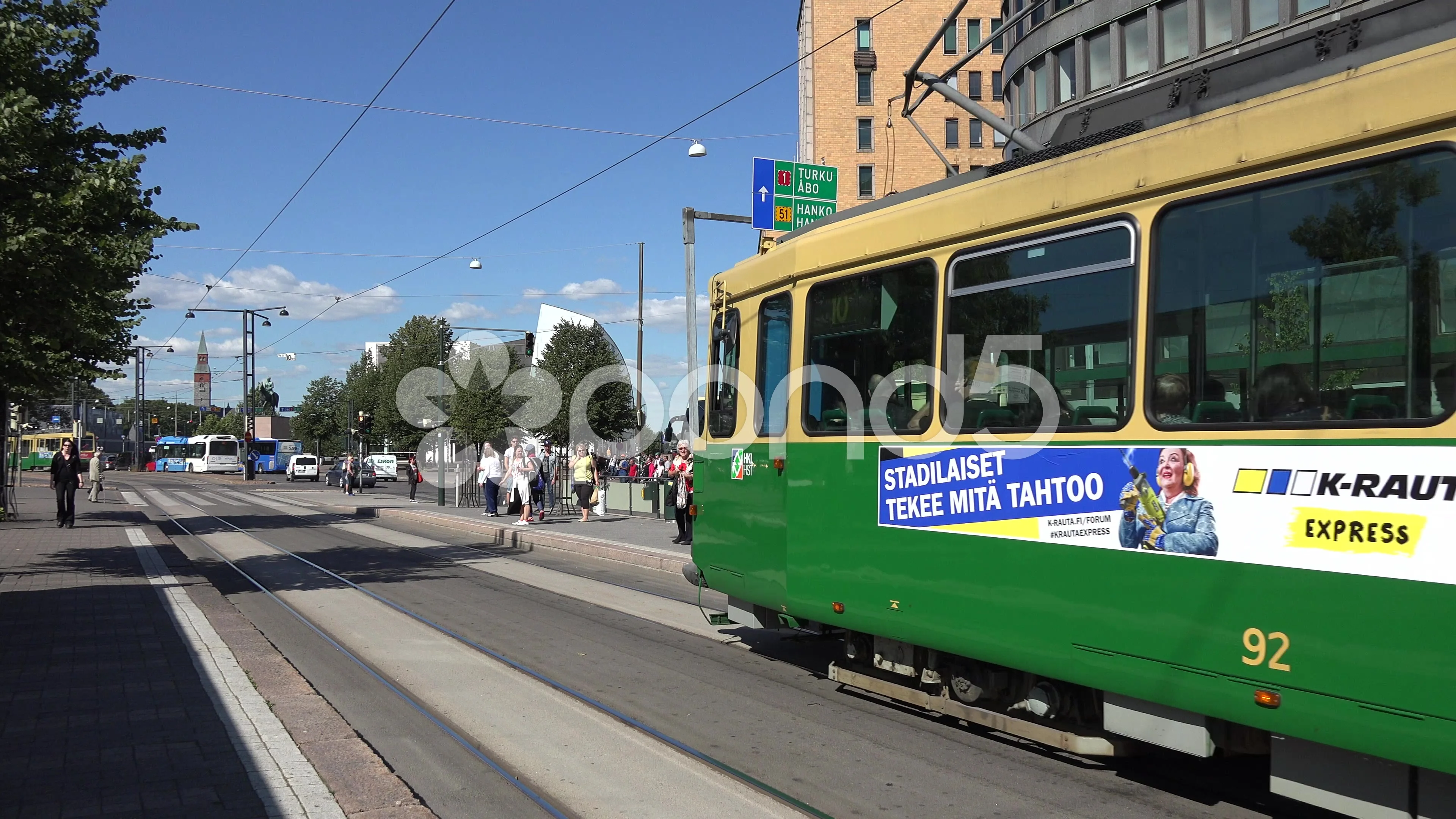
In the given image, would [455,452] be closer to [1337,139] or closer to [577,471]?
[577,471]

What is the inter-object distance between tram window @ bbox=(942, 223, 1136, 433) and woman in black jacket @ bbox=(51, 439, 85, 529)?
22.5m

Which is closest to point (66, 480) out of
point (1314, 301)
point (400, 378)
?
point (1314, 301)

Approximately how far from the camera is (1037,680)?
5961 mm

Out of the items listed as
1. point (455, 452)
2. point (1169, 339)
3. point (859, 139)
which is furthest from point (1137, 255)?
point (859, 139)

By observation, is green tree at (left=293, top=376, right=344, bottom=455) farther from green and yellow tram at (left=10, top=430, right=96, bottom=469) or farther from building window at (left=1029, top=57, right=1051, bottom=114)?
building window at (left=1029, top=57, right=1051, bottom=114)

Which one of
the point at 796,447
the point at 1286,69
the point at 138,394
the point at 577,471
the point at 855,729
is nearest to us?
the point at 1286,69

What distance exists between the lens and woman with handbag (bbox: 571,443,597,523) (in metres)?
25.7

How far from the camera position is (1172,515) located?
15.5 ft

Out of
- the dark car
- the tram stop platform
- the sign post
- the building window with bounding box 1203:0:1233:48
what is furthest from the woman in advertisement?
the dark car

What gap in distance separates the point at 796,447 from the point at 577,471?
18.4 m

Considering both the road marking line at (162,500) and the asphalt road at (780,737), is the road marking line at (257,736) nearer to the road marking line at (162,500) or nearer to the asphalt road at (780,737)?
the asphalt road at (780,737)

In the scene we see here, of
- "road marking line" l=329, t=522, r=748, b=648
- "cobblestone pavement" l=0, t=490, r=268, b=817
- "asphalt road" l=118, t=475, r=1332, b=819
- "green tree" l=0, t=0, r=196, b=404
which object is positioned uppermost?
"green tree" l=0, t=0, r=196, b=404

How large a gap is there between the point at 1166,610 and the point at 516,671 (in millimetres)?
5461

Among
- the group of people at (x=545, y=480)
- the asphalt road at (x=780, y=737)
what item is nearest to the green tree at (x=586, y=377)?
the group of people at (x=545, y=480)
